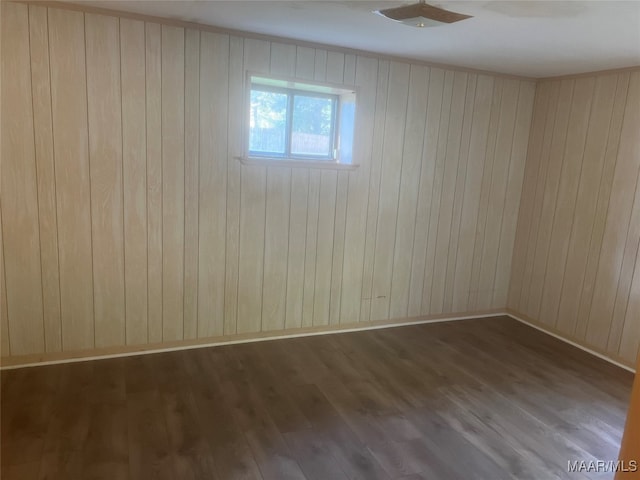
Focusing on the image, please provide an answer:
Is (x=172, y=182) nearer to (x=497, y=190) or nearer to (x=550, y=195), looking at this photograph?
(x=497, y=190)

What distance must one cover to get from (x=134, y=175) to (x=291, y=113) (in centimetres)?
125

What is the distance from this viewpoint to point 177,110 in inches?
125

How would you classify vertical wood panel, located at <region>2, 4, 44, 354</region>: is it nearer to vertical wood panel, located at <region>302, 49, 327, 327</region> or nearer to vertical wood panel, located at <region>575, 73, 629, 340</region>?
vertical wood panel, located at <region>302, 49, 327, 327</region>

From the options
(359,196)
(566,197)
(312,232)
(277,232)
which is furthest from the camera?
(566,197)

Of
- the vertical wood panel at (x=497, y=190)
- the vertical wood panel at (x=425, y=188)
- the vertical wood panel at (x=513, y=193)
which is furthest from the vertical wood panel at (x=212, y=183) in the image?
the vertical wood panel at (x=513, y=193)

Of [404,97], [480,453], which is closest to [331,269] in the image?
[404,97]

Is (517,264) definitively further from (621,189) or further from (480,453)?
(480,453)

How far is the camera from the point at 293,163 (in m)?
3.54

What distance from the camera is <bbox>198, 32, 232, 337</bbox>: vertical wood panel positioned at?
10.5 feet

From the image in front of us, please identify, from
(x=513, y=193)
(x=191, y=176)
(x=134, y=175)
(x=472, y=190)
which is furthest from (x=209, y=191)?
(x=513, y=193)

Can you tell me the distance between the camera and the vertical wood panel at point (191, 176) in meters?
3.15

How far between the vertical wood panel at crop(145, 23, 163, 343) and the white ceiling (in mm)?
250

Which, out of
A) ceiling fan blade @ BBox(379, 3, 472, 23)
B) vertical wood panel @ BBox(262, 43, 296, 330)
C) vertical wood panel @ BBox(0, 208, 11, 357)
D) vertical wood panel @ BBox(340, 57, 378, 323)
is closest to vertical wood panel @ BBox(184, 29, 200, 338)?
vertical wood panel @ BBox(262, 43, 296, 330)

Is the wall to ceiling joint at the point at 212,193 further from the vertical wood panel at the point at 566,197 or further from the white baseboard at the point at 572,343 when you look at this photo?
the white baseboard at the point at 572,343
